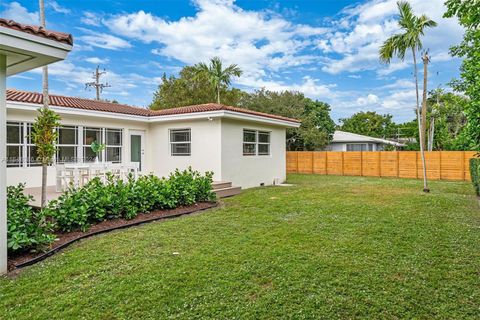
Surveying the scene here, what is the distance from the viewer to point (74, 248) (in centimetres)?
488

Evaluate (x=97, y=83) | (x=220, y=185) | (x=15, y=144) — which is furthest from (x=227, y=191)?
(x=97, y=83)

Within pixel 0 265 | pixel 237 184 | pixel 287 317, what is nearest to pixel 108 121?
pixel 237 184

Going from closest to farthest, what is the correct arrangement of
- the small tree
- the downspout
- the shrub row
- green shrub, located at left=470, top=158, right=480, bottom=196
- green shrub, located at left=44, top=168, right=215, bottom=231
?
the downspout, the shrub row, green shrub, located at left=44, top=168, right=215, bottom=231, the small tree, green shrub, located at left=470, top=158, right=480, bottom=196

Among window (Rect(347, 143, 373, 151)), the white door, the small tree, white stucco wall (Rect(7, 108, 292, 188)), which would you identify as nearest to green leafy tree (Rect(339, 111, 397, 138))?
window (Rect(347, 143, 373, 151))

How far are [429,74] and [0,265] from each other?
22.9 m

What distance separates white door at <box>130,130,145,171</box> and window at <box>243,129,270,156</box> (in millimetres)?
4227

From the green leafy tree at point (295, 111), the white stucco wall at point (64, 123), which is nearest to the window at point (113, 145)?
→ the white stucco wall at point (64, 123)

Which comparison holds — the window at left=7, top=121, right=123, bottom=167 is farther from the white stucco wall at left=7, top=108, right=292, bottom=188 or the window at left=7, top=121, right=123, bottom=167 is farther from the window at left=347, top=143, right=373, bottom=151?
the window at left=347, top=143, right=373, bottom=151

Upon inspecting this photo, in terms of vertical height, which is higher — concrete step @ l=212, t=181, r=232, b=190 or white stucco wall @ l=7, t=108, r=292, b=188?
white stucco wall @ l=7, t=108, r=292, b=188

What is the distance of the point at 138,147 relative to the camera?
13062 mm

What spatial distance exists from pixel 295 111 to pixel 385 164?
32.6ft

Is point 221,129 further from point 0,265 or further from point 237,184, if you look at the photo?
point 0,265

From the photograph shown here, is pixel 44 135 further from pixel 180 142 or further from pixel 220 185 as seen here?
pixel 180 142

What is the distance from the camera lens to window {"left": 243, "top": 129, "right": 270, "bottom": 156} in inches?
508
